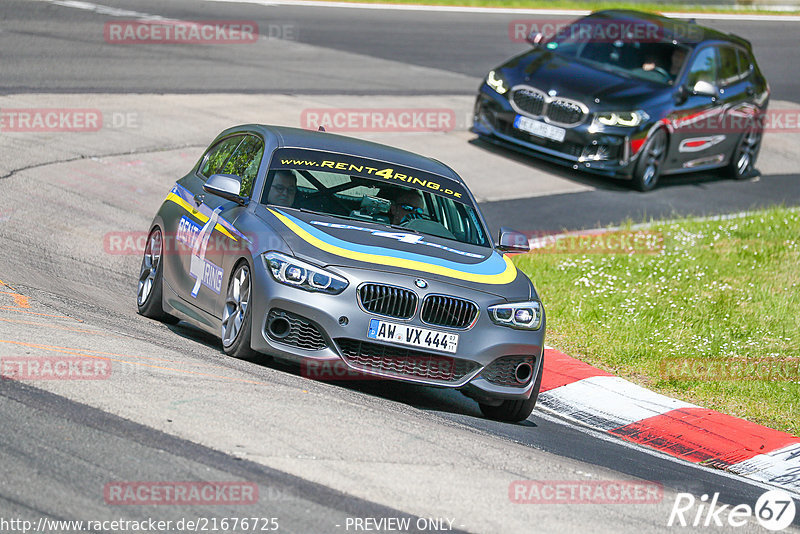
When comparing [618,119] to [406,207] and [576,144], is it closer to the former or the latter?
[576,144]

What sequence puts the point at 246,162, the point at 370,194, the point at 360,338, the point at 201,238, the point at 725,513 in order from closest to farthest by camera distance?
the point at 725,513 < the point at 360,338 < the point at 201,238 < the point at 370,194 < the point at 246,162

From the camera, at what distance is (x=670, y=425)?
27.6 ft

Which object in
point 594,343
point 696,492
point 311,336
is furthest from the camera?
point 594,343

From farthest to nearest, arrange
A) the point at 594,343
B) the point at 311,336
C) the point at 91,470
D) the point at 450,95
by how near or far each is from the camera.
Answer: the point at 450,95, the point at 594,343, the point at 311,336, the point at 91,470

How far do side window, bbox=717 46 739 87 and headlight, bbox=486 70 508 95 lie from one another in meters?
3.43

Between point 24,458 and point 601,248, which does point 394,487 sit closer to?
point 24,458

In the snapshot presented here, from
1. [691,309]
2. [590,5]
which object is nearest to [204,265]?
[691,309]

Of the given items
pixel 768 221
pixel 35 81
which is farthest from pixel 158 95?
pixel 768 221

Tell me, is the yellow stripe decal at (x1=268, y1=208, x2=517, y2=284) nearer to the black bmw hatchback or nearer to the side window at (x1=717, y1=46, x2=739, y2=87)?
the black bmw hatchback

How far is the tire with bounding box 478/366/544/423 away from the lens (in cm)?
787

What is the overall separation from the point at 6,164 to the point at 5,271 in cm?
421

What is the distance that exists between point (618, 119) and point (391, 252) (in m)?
9.62

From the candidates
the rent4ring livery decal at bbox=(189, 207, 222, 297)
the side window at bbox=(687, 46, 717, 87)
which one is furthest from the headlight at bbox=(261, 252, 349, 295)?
the side window at bbox=(687, 46, 717, 87)

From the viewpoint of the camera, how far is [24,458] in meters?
5.06
